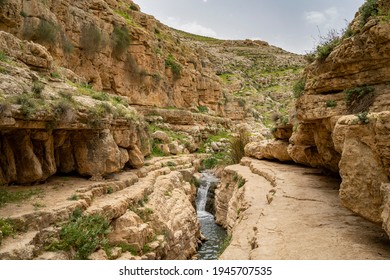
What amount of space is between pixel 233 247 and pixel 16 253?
611 cm

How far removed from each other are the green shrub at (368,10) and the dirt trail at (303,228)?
6.88 meters

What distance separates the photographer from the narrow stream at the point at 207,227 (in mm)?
15392

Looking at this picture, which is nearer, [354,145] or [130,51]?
[354,145]

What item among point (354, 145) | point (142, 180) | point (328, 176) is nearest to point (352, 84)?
point (354, 145)

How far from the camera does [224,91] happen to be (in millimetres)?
52812

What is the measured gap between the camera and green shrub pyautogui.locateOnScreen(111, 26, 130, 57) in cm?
3003

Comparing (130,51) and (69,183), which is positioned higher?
(130,51)

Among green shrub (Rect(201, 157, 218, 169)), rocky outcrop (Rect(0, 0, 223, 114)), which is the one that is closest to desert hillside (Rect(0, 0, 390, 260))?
rocky outcrop (Rect(0, 0, 223, 114))

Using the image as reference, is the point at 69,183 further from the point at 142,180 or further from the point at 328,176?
the point at 328,176

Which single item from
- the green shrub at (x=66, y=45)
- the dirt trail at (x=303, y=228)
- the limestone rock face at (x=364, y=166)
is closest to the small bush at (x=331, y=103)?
the dirt trail at (x=303, y=228)

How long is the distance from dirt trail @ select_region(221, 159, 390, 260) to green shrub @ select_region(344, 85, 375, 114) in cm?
373

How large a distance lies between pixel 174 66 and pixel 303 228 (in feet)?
111

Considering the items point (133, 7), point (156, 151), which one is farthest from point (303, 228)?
point (133, 7)

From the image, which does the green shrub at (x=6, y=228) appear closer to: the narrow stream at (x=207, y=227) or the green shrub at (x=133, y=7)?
the narrow stream at (x=207, y=227)
